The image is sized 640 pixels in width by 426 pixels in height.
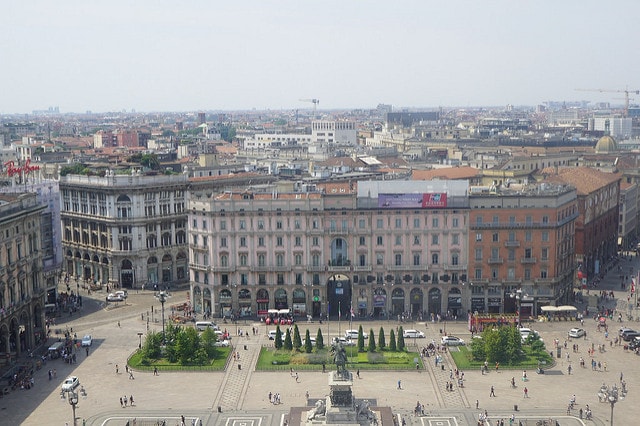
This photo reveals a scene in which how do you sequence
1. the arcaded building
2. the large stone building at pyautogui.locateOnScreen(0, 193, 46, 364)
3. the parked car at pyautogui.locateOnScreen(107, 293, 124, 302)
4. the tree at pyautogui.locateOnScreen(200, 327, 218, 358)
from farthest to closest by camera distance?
the parked car at pyautogui.locateOnScreen(107, 293, 124, 302) → the arcaded building → the tree at pyautogui.locateOnScreen(200, 327, 218, 358) → the large stone building at pyautogui.locateOnScreen(0, 193, 46, 364)

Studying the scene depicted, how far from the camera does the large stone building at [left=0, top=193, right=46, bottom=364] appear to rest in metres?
108

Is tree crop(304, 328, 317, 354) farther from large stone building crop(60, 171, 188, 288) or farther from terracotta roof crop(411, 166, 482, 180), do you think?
terracotta roof crop(411, 166, 482, 180)

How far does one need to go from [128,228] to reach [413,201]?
52.2 meters

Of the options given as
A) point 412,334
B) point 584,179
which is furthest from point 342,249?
point 584,179

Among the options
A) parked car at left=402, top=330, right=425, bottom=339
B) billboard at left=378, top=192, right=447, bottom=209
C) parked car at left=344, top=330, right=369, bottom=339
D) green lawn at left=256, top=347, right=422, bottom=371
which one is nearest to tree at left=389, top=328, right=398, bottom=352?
green lawn at left=256, top=347, right=422, bottom=371

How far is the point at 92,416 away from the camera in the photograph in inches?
3514

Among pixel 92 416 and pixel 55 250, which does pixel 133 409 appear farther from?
pixel 55 250

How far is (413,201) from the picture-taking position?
127375 millimetres

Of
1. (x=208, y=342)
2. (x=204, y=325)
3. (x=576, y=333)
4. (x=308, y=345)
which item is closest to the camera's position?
(x=208, y=342)

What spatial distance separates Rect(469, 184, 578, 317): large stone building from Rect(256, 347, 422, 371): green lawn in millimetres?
23379

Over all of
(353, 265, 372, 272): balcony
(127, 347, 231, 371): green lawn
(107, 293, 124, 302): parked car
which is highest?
(353, 265, 372, 272): balcony

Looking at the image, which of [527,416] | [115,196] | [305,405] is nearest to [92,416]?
[305,405]

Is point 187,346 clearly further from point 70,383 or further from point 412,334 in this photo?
point 412,334

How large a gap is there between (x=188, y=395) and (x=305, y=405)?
12770mm
